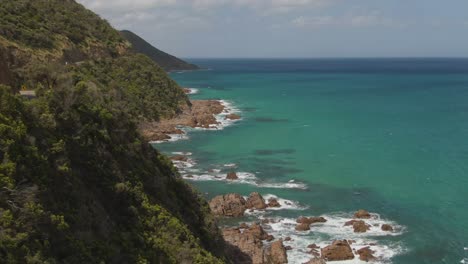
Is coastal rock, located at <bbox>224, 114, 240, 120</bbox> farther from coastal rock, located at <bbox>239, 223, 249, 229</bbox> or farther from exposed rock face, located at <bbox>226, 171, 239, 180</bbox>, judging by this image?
coastal rock, located at <bbox>239, 223, 249, 229</bbox>

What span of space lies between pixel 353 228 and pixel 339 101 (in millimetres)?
78617

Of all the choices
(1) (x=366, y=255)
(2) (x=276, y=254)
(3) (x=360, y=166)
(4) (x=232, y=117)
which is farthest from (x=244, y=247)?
(4) (x=232, y=117)

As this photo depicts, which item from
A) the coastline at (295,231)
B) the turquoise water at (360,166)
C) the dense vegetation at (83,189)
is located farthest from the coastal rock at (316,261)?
the dense vegetation at (83,189)

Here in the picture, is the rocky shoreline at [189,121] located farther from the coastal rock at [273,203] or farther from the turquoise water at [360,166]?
the coastal rock at [273,203]

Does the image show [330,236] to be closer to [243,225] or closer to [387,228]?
[387,228]

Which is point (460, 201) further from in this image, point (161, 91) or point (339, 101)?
point (339, 101)

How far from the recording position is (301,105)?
103 meters

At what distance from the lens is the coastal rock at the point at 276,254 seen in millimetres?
29750

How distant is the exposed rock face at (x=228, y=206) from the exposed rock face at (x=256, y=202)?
2.03 ft

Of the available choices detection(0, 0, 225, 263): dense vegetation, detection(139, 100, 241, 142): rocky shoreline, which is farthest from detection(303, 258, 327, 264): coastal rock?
detection(139, 100, 241, 142): rocky shoreline

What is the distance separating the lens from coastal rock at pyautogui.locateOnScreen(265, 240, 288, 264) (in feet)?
97.6

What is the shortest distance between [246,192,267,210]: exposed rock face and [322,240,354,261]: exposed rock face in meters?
8.85

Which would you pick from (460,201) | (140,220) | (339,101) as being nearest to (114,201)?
(140,220)

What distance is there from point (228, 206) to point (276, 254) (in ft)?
27.6
